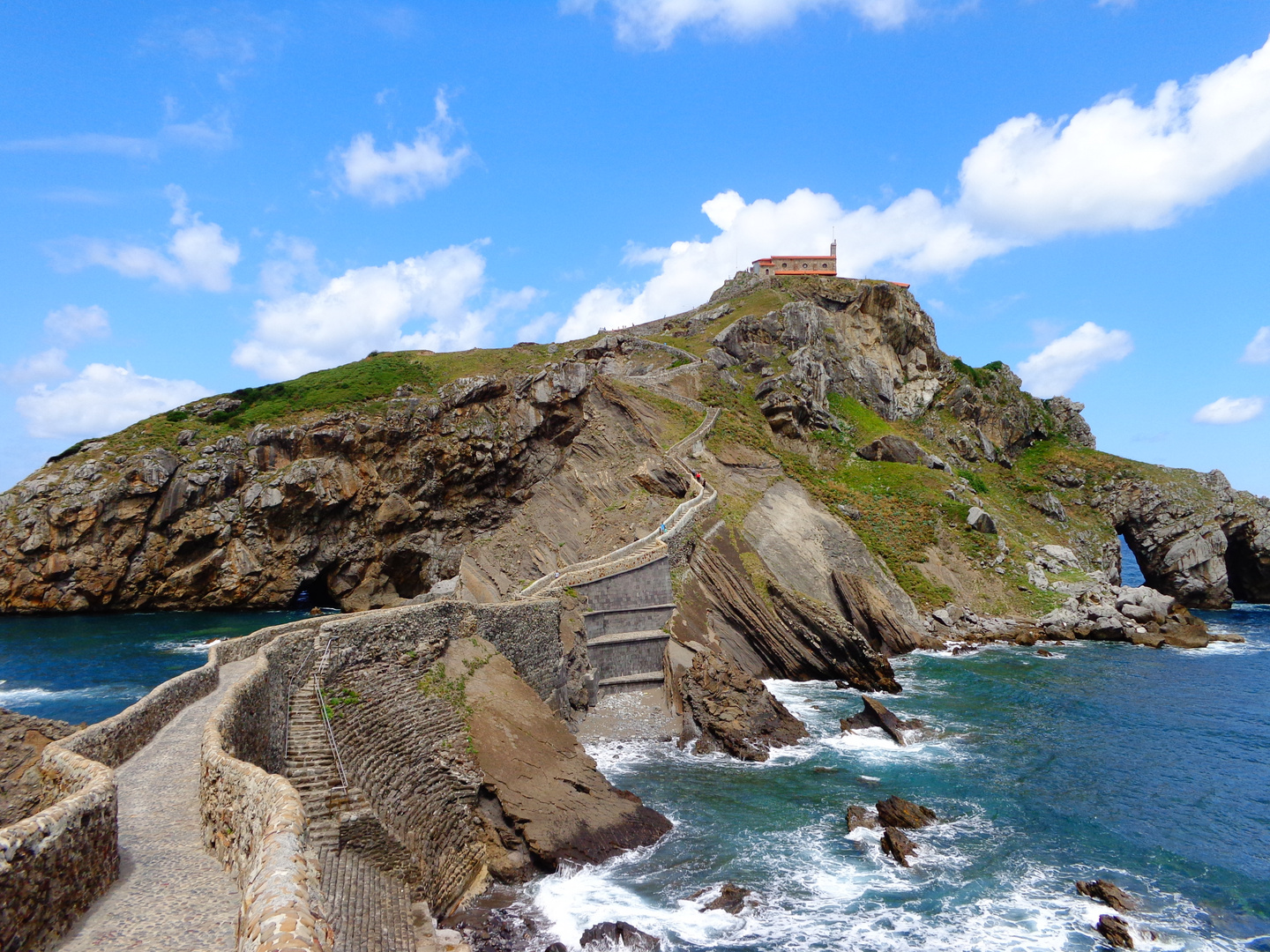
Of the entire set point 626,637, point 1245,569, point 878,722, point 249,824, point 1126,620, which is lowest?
point 878,722

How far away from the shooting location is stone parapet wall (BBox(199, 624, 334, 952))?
6.30 meters

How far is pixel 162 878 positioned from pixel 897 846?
18.3 m

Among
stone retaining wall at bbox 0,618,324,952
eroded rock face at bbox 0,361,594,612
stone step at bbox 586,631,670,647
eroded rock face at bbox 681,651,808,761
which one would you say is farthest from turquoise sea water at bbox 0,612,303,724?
eroded rock face at bbox 681,651,808,761

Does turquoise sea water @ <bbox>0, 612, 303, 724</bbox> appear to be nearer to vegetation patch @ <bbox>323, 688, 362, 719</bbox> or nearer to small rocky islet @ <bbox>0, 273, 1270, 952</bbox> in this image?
small rocky islet @ <bbox>0, 273, 1270, 952</bbox>

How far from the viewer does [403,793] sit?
60.8ft

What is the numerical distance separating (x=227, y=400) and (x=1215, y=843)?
72.3m

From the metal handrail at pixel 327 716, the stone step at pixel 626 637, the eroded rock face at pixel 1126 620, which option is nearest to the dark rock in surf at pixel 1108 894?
the metal handrail at pixel 327 716

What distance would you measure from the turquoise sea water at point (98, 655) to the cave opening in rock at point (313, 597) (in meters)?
4.27

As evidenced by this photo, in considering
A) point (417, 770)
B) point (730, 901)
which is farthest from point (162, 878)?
point (730, 901)

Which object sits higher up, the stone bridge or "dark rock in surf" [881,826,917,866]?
the stone bridge

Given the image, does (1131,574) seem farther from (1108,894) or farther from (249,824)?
(249,824)

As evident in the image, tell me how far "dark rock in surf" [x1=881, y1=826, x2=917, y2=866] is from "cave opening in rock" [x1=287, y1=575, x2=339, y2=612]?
52.0 metres

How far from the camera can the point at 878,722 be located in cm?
3162

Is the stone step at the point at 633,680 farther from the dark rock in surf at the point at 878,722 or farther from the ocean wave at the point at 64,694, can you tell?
the ocean wave at the point at 64,694
